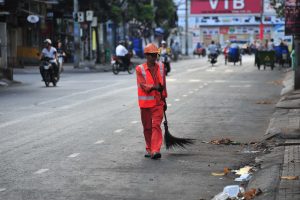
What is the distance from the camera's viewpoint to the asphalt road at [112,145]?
8172 millimetres

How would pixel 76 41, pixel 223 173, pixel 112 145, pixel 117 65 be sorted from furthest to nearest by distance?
pixel 76 41 → pixel 117 65 → pixel 112 145 → pixel 223 173

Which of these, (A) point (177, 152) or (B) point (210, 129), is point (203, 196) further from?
(B) point (210, 129)

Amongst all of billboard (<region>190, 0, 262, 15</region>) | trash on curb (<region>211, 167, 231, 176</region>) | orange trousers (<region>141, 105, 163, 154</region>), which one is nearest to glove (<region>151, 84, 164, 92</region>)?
orange trousers (<region>141, 105, 163, 154</region>)

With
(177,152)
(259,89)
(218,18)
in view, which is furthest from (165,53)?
(218,18)

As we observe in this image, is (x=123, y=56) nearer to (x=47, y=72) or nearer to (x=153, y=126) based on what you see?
(x=47, y=72)

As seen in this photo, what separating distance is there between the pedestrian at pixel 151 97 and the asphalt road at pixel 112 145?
35 cm

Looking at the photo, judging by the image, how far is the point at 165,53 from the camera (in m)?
35.2

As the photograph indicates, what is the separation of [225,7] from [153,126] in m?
89.7

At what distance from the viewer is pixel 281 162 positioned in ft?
30.6

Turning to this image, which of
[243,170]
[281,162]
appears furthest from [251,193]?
[281,162]

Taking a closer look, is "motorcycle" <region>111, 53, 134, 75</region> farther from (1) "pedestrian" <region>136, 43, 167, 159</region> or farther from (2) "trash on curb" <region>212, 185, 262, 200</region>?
(2) "trash on curb" <region>212, 185, 262, 200</region>

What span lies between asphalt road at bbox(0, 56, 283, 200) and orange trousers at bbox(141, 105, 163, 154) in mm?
246

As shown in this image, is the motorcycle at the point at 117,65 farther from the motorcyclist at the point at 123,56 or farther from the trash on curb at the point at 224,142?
the trash on curb at the point at 224,142

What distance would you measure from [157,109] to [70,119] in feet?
16.7
